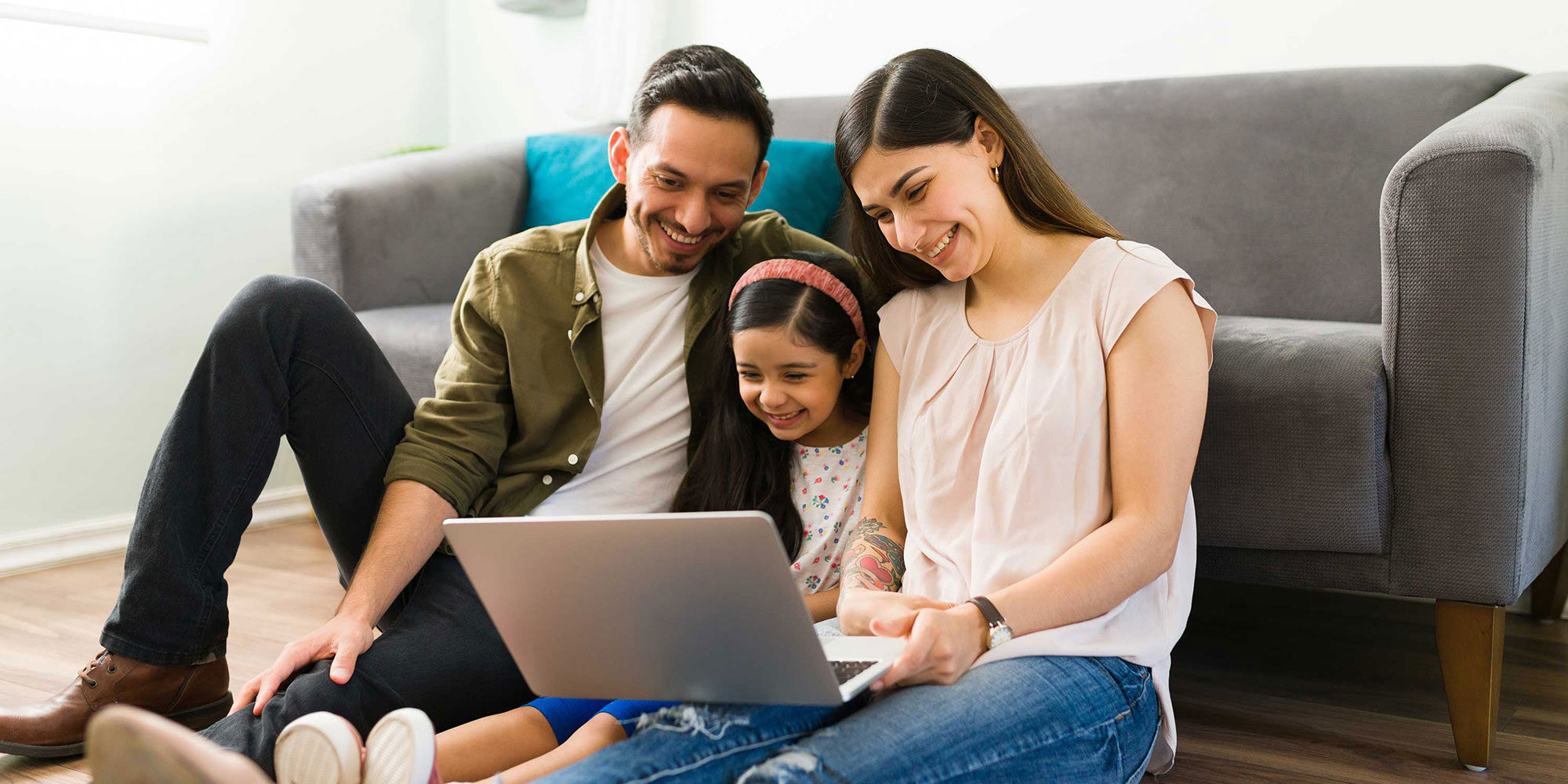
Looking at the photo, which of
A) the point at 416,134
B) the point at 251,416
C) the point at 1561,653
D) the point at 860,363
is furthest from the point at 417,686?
the point at 416,134

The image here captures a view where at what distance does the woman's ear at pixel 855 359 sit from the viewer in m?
1.33

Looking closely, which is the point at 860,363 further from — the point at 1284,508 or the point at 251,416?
the point at 251,416

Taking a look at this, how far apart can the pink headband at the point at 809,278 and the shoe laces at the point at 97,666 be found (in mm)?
724

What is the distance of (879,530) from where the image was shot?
3.79ft

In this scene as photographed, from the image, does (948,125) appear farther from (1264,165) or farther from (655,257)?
(1264,165)

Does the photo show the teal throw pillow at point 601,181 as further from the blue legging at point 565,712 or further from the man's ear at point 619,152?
the blue legging at point 565,712

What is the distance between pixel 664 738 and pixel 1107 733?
342mm

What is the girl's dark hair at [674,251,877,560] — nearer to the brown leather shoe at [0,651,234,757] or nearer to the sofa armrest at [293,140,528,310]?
the brown leather shoe at [0,651,234,757]

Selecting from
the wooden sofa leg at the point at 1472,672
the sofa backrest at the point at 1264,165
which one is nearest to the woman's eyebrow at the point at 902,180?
the wooden sofa leg at the point at 1472,672

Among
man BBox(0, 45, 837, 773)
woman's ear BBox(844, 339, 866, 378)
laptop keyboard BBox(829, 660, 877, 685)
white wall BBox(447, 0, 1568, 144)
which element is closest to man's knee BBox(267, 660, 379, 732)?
man BBox(0, 45, 837, 773)

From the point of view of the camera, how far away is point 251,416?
1.20 metres

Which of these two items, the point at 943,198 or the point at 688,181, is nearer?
the point at 943,198

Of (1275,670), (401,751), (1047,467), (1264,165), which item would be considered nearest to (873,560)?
(1047,467)

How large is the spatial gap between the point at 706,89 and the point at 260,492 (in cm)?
63
